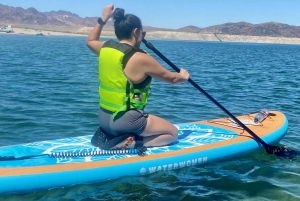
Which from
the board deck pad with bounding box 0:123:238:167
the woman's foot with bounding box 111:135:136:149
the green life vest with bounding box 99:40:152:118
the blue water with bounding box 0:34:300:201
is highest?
the green life vest with bounding box 99:40:152:118

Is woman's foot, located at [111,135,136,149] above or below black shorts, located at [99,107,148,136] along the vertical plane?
below

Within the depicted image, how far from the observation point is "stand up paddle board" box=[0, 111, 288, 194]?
16.1 feet

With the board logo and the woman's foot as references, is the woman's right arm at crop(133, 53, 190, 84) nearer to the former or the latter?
the woman's foot

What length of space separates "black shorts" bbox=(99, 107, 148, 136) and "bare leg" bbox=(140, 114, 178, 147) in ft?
0.37

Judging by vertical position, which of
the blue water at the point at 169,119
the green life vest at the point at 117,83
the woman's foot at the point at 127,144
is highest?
the green life vest at the point at 117,83

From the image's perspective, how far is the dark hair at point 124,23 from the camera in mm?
5090

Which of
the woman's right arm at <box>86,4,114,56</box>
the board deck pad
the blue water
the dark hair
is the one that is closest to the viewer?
the dark hair

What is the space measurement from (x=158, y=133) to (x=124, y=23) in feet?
5.65

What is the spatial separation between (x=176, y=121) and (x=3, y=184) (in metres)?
5.63

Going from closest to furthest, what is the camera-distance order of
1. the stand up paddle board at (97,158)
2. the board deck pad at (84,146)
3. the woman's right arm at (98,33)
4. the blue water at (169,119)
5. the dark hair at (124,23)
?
the stand up paddle board at (97,158) < the dark hair at (124,23) < the board deck pad at (84,146) < the blue water at (169,119) < the woman's right arm at (98,33)

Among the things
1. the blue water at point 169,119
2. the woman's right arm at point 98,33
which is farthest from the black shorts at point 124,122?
the woman's right arm at point 98,33

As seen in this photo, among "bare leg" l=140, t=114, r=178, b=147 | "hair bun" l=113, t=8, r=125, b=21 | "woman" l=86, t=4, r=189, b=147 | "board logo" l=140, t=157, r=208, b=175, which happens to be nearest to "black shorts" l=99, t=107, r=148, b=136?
"woman" l=86, t=4, r=189, b=147

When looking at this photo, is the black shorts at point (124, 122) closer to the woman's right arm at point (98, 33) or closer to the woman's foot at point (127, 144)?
the woman's foot at point (127, 144)

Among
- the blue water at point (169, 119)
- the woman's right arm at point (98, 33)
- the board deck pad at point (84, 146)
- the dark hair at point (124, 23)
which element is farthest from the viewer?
the woman's right arm at point (98, 33)
